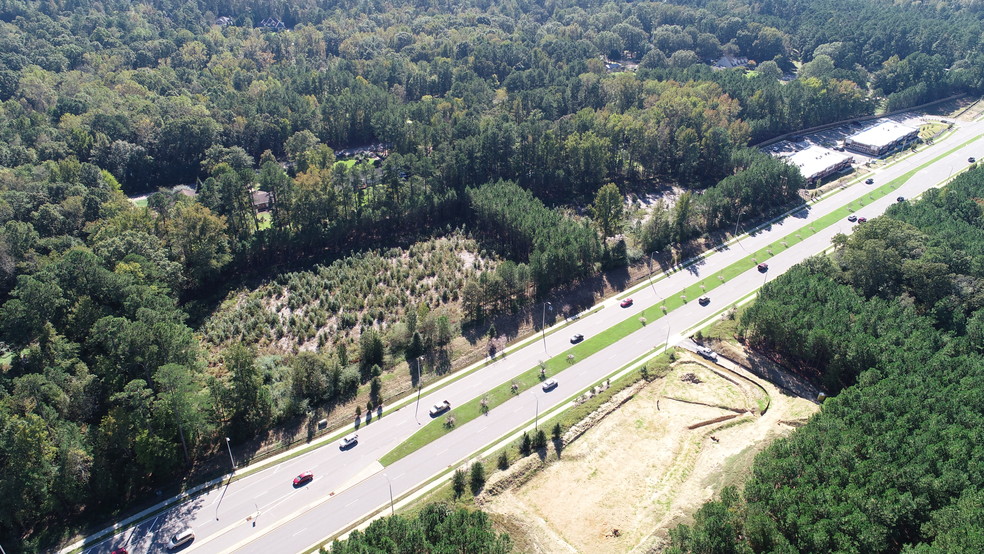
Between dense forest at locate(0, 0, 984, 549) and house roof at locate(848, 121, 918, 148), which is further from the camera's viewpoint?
house roof at locate(848, 121, 918, 148)

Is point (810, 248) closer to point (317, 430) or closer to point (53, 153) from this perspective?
A: point (317, 430)

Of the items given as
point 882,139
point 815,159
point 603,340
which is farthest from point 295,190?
point 882,139

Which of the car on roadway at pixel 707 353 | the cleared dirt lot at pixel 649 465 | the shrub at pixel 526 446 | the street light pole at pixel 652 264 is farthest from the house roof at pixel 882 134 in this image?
the shrub at pixel 526 446

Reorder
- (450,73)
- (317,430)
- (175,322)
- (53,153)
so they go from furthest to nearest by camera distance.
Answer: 1. (450,73)
2. (53,153)
3. (175,322)
4. (317,430)

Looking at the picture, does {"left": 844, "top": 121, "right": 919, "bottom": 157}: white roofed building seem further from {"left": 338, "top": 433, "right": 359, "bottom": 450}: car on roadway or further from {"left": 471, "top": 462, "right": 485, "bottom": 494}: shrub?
{"left": 338, "top": 433, "right": 359, "bottom": 450}: car on roadway

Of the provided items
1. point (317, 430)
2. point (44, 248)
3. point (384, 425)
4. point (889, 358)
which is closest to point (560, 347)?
point (384, 425)

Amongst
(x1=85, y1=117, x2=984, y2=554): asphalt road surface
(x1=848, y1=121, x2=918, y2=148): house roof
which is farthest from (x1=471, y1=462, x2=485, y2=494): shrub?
(x1=848, y1=121, x2=918, y2=148): house roof

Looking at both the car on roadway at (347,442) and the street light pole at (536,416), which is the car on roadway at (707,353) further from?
the car on roadway at (347,442)
